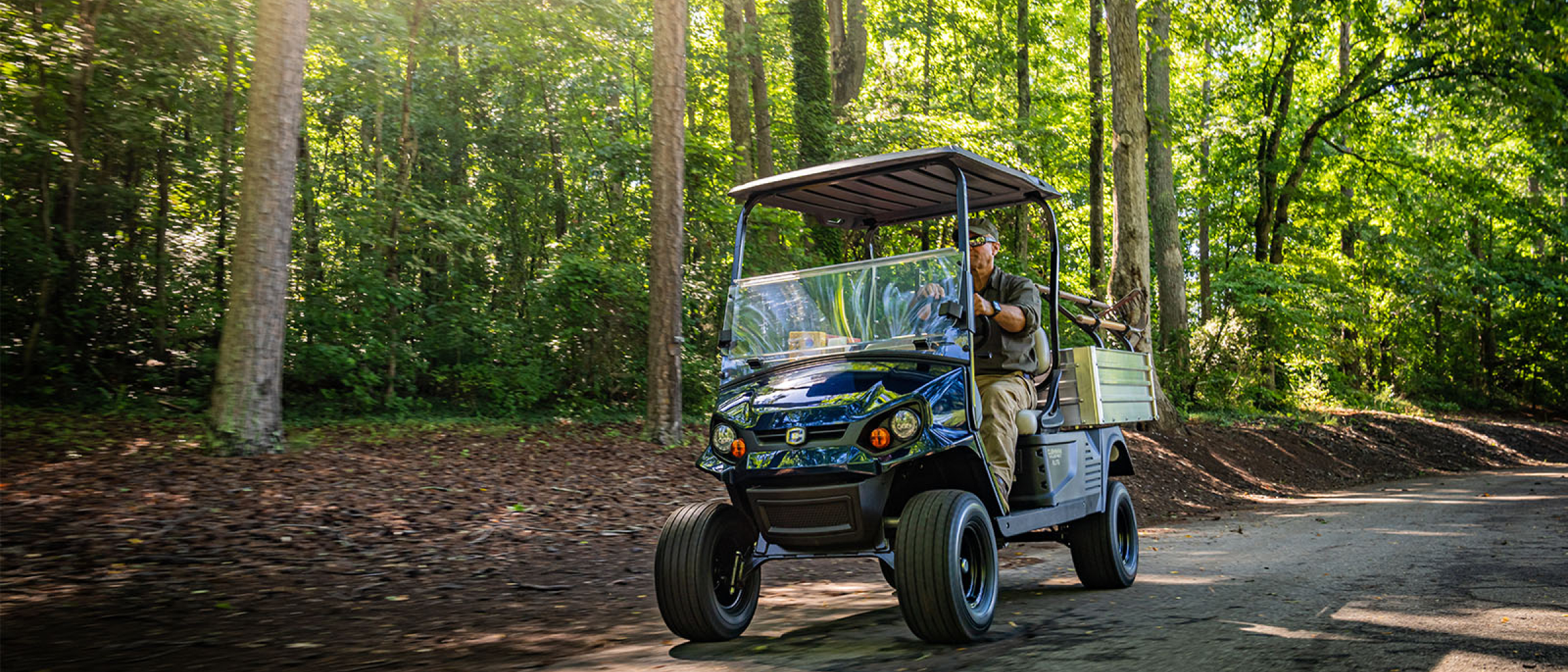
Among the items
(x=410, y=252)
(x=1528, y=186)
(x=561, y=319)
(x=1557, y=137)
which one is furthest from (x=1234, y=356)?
(x=1528, y=186)

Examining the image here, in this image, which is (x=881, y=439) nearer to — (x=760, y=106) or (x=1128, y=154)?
(x=1128, y=154)

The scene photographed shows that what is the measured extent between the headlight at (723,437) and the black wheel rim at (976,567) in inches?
50.4

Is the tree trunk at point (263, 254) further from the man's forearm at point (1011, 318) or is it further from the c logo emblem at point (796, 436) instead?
the man's forearm at point (1011, 318)

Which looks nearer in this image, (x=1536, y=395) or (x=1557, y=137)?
(x=1557, y=137)

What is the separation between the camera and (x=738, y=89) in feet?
61.6

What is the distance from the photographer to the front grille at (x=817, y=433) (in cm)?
483

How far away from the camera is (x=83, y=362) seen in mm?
13320

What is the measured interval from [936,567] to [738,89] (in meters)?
15.5

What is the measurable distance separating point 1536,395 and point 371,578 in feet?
110

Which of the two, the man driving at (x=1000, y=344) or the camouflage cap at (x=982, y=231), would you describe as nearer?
the man driving at (x=1000, y=344)

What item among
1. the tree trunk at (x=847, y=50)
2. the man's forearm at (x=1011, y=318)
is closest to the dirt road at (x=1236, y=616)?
the man's forearm at (x=1011, y=318)

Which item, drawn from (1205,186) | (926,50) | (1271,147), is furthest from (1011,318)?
(1205,186)

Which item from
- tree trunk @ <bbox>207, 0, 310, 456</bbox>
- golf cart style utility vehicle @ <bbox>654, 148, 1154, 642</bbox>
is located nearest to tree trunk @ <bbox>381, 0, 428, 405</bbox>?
tree trunk @ <bbox>207, 0, 310, 456</bbox>

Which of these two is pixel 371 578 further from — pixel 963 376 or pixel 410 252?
pixel 410 252
